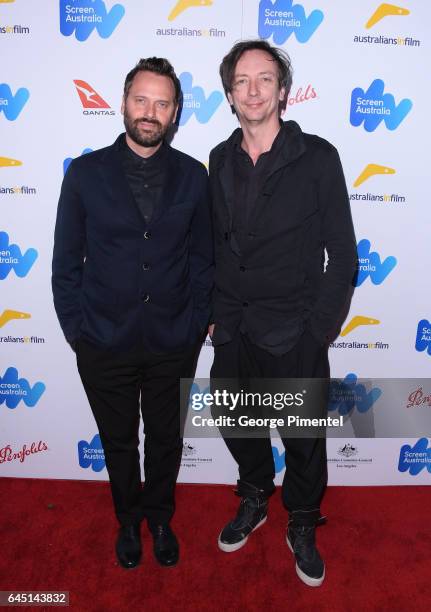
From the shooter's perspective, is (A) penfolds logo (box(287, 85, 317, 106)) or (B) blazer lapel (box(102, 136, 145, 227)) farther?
(A) penfolds logo (box(287, 85, 317, 106))

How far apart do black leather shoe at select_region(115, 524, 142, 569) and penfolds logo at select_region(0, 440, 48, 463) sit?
0.80 meters

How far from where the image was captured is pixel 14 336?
2.87 m

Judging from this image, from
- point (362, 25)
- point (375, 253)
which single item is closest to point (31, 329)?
point (375, 253)

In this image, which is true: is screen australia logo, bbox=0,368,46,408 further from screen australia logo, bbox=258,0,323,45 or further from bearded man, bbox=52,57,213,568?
screen australia logo, bbox=258,0,323,45

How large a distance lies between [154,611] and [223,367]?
1076 mm

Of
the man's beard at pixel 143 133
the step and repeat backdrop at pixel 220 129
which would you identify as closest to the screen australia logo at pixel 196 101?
the step and repeat backdrop at pixel 220 129

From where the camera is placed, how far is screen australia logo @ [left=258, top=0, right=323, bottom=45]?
242cm

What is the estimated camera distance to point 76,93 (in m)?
2.53

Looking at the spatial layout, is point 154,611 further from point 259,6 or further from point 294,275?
point 259,6

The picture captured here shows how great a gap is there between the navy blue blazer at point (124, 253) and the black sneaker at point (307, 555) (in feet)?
3.53

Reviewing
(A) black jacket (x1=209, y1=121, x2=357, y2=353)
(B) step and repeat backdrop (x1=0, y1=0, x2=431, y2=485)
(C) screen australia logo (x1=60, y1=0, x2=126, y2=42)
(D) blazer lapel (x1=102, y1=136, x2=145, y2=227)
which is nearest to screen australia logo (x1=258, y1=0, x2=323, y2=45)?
(B) step and repeat backdrop (x1=0, y1=0, x2=431, y2=485)

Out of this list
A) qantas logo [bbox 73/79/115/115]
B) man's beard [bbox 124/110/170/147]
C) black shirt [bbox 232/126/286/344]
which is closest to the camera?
man's beard [bbox 124/110/170/147]
